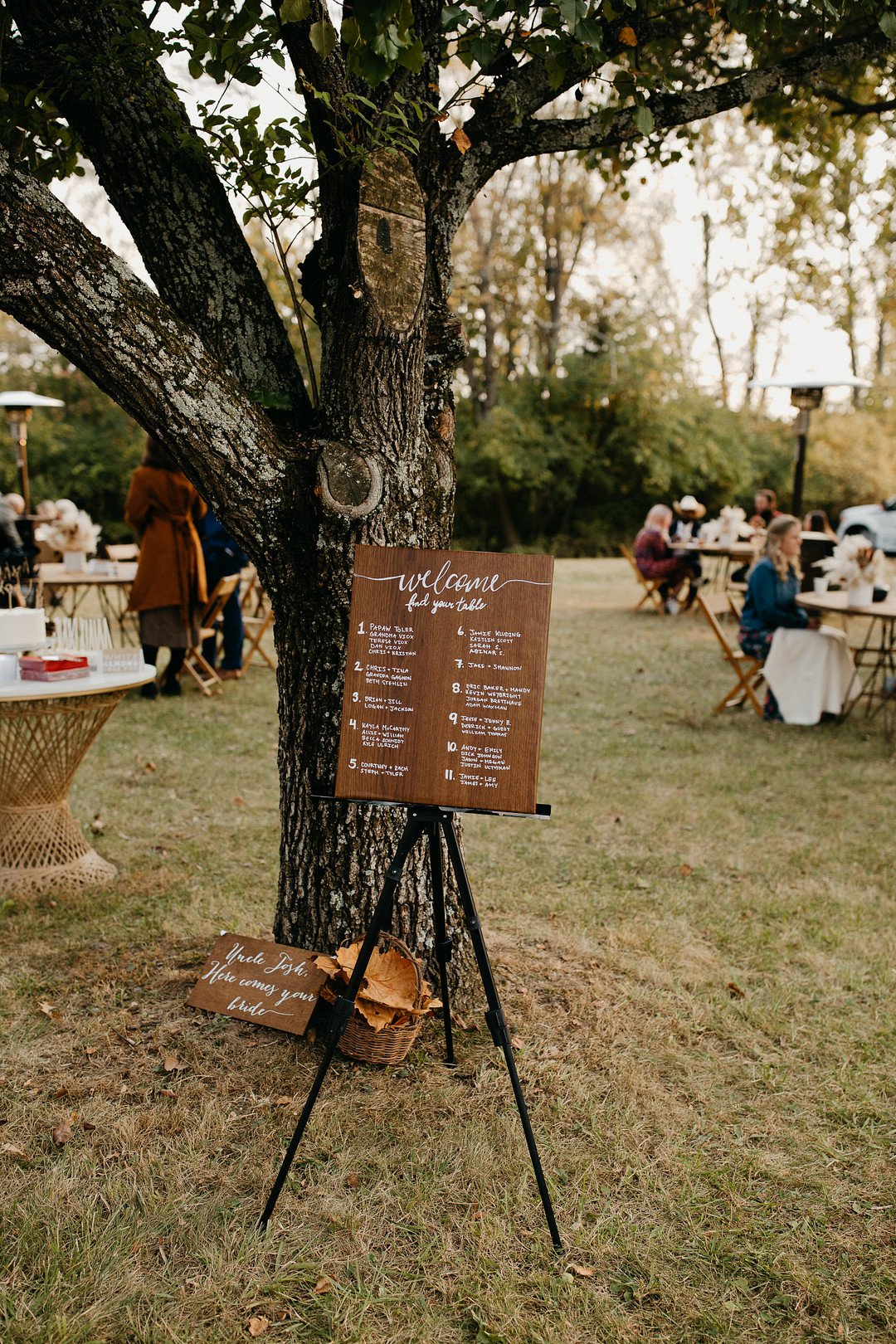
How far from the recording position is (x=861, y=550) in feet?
26.0

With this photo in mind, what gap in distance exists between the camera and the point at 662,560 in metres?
13.9

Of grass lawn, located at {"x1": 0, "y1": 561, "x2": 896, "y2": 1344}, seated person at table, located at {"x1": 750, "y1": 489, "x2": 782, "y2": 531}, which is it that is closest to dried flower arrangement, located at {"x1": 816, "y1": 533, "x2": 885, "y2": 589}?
grass lawn, located at {"x1": 0, "y1": 561, "x2": 896, "y2": 1344}

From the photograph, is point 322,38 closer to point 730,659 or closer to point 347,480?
point 347,480

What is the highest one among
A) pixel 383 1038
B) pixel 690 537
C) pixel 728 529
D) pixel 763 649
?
pixel 728 529

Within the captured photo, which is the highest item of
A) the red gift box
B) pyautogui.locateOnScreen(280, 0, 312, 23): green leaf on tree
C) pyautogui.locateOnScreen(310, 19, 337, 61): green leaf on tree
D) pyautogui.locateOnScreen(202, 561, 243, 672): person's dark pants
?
pyautogui.locateOnScreen(280, 0, 312, 23): green leaf on tree

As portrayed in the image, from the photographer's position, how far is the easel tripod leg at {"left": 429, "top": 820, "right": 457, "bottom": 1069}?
284 cm

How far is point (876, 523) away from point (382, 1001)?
1872 centimetres

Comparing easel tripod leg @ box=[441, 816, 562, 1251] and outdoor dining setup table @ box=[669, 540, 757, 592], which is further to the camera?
outdoor dining setup table @ box=[669, 540, 757, 592]

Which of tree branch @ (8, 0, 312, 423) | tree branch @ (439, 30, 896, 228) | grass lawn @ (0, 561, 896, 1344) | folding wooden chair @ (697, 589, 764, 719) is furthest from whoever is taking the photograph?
folding wooden chair @ (697, 589, 764, 719)

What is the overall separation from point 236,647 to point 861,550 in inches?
214

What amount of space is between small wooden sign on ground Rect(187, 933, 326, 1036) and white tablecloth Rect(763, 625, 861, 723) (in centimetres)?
567

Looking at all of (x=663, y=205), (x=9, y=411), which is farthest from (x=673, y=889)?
(x=663, y=205)

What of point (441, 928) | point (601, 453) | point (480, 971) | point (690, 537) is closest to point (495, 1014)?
point (480, 971)

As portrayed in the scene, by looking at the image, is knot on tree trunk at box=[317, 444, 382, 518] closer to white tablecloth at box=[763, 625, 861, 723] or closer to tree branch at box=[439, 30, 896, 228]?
tree branch at box=[439, 30, 896, 228]
